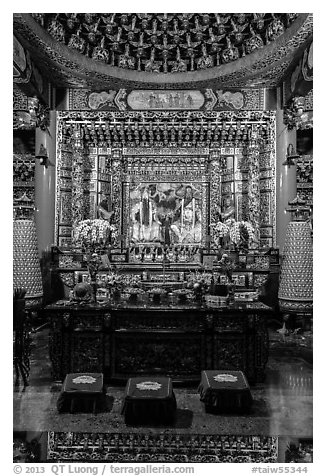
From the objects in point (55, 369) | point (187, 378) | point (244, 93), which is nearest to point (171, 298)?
point (187, 378)

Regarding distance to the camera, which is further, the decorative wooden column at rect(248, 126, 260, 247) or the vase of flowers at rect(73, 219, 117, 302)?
the decorative wooden column at rect(248, 126, 260, 247)

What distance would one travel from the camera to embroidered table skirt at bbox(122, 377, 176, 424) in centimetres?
335

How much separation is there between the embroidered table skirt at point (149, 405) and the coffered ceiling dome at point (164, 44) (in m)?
4.81

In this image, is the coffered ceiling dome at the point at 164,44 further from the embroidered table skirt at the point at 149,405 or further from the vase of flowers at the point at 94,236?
the embroidered table skirt at the point at 149,405

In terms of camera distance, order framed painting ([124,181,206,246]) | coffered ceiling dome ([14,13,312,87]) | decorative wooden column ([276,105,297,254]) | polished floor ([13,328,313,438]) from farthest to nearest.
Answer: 1. framed painting ([124,181,206,246])
2. decorative wooden column ([276,105,297,254])
3. coffered ceiling dome ([14,13,312,87])
4. polished floor ([13,328,313,438])

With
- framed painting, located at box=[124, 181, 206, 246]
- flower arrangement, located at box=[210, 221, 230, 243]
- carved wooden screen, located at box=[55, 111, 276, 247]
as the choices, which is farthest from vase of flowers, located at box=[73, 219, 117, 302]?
flower arrangement, located at box=[210, 221, 230, 243]

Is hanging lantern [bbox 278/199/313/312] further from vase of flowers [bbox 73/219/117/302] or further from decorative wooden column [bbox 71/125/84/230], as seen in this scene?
decorative wooden column [bbox 71/125/84/230]

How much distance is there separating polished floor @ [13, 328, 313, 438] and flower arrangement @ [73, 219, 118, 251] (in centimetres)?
286

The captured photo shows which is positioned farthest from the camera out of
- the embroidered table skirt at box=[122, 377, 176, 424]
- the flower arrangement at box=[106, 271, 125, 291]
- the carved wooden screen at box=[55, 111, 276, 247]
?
the carved wooden screen at box=[55, 111, 276, 247]

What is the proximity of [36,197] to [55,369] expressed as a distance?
3.92m

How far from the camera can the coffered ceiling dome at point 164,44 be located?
607 cm

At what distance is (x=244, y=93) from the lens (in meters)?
8.03

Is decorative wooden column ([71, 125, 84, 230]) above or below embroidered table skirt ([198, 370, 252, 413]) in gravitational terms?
above

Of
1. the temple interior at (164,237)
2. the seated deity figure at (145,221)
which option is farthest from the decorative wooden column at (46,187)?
the seated deity figure at (145,221)
